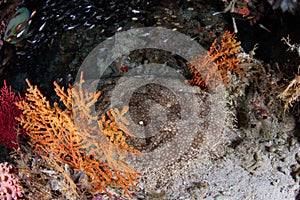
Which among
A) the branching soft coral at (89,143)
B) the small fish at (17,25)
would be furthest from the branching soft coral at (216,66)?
the small fish at (17,25)

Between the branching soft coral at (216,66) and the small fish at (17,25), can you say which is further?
the small fish at (17,25)

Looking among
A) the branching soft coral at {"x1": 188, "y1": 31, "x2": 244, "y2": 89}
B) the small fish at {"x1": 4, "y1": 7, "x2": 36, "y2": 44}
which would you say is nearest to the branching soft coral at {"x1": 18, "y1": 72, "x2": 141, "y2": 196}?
the branching soft coral at {"x1": 188, "y1": 31, "x2": 244, "y2": 89}

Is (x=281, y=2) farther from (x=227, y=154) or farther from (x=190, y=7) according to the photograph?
(x=227, y=154)

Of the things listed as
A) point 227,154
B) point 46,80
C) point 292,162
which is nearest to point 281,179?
point 292,162

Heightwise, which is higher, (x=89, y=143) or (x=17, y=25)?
(x=17, y=25)

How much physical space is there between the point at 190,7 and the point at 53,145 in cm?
466

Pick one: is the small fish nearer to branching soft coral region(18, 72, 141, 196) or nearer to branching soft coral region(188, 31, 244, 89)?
branching soft coral region(18, 72, 141, 196)

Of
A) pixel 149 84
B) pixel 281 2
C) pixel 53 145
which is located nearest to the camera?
pixel 53 145

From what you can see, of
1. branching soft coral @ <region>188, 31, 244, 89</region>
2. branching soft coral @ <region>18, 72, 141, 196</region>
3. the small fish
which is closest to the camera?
branching soft coral @ <region>18, 72, 141, 196</region>

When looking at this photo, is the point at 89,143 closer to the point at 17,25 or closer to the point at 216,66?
the point at 216,66

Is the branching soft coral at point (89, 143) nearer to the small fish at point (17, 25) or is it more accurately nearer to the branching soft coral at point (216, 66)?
the branching soft coral at point (216, 66)

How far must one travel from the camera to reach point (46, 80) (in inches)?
250

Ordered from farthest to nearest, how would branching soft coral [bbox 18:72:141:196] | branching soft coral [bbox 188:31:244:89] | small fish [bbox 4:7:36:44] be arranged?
small fish [bbox 4:7:36:44]
branching soft coral [bbox 188:31:244:89]
branching soft coral [bbox 18:72:141:196]

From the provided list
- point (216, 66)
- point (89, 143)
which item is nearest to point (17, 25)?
point (89, 143)
